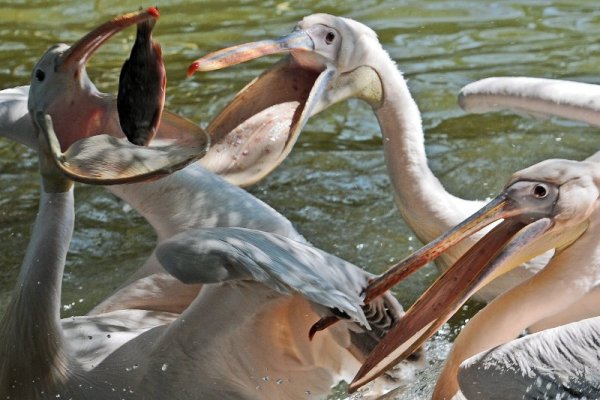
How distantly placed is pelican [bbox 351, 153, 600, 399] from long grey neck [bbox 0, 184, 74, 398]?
2.80ft

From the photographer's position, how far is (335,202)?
5844 millimetres

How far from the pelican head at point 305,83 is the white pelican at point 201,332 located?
113 cm

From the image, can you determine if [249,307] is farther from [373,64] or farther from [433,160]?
[433,160]

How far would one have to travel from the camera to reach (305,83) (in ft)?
16.5

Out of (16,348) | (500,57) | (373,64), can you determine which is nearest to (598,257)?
(373,64)

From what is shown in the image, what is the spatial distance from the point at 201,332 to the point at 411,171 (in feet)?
4.97

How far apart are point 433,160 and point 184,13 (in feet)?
9.18

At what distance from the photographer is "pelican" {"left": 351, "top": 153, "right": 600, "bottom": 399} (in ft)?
12.3

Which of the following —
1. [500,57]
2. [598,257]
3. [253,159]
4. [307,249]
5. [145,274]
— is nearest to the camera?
[307,249]

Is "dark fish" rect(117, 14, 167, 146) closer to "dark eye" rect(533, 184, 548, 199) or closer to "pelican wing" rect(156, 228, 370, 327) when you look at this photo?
"pelican wing" rect(156, 228, 370, 327)

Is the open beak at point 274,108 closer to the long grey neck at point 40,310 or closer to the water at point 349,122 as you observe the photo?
the water at point 349,122

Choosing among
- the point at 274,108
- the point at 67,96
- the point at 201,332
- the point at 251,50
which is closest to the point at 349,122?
the point at 274,108

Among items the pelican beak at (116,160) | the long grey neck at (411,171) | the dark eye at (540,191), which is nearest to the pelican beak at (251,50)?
the long grey neck at (411,171)

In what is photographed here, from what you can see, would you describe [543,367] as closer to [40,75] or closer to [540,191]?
[540,191]
